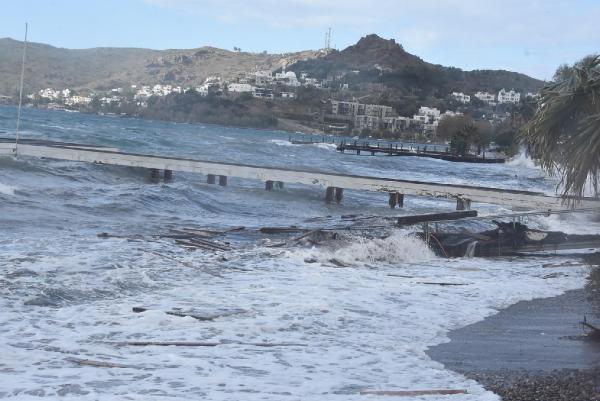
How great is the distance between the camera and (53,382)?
260 inches

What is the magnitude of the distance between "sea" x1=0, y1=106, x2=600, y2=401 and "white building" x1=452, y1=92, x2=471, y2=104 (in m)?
155

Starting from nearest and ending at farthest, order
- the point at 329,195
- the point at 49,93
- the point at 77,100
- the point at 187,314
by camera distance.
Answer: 1. the point at 187,314
2. the point at 329,195
3. the point at 77,100
4. the point at 49,93

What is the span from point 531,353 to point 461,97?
560 feet

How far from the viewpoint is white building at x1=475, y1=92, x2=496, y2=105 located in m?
174

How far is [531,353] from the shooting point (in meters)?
8.45

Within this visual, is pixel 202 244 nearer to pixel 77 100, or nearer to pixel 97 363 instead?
pixel 97 363

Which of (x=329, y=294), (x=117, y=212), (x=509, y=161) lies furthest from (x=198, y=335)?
(x=509, y=161)

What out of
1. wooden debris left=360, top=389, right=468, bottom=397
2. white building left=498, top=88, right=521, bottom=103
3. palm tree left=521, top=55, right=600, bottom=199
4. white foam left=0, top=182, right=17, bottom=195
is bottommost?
white foam left=0, top=182, right=17, bottom=195

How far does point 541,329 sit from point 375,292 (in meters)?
2.90

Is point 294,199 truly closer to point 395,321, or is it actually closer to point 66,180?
point 66,180

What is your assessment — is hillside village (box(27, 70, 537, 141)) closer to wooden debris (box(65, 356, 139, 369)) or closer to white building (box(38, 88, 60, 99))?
white building (box(38, 88, 60, 99))

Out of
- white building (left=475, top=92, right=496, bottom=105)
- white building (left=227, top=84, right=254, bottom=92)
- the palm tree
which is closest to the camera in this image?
the palm tree

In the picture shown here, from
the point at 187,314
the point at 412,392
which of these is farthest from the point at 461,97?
the point at 412,392

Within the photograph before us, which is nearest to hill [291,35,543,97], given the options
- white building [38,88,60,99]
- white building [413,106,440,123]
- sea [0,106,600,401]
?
white building [413,106,440,123]
